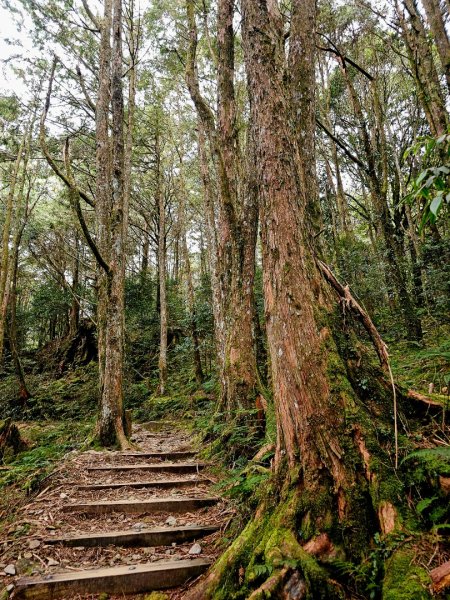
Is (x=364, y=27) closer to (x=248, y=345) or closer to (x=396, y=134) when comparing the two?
(x=396, y=134)

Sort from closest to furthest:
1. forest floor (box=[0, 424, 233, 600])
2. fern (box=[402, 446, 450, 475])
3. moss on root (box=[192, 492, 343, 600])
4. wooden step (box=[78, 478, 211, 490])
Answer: moss on root (box=[192, 492, 343, 600]), fern (box=[402, 446, 450, 475]), forest floor (box=[0, 424, 233, 600]), wooden step (box=[78, 478, 211, 490])

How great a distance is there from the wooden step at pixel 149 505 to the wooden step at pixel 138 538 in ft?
1.60

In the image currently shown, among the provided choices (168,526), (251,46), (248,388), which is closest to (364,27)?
(251,46)

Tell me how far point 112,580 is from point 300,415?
1784 millimetres

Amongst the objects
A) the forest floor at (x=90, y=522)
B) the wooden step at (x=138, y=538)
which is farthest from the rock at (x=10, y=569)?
the wooden step at (x=138, y=538)

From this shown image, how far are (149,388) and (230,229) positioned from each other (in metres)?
8.35

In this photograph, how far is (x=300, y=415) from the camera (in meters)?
2.28

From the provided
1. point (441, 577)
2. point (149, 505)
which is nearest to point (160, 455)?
point (149, 505)

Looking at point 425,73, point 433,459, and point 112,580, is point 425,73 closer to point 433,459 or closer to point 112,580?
point 433,459

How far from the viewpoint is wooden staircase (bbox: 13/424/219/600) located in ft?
8.03

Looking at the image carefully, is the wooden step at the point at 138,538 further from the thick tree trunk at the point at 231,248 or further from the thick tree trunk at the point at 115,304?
the thick tree trunk at the point at 115,304

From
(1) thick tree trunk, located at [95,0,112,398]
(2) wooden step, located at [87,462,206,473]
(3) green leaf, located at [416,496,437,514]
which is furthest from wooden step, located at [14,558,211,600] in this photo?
(1) thick tree trunk, located at [95,0,112,398]

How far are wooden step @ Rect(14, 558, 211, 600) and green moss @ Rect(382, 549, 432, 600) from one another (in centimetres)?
143

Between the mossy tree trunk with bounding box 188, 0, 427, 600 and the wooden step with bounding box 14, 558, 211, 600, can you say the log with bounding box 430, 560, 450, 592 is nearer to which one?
the mossy tree trunk with bounding box 188, 0, 427, 600
